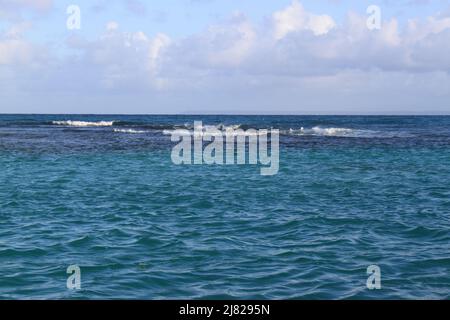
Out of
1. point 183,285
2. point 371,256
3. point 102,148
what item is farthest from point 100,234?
point 102,148

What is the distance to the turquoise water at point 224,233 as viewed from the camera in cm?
1133

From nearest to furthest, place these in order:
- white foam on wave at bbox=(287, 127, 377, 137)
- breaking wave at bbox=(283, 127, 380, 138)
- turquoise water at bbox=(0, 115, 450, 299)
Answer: turquoise water at bbox=(0, 115, 450, 299)
breaking wave at bbox=(283, 127, 380, 138)
white foam on wave at bbox=(287, 127, 377, 137)

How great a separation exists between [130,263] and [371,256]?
5.57 metres

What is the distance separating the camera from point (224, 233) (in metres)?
15.5

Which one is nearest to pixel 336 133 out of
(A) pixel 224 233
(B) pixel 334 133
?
(B) pixel 334 133

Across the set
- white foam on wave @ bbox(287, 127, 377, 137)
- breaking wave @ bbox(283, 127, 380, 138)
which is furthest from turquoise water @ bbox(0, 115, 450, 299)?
white foam on wave @ bbox(287, 127, 377, 137)

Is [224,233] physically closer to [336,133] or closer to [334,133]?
[334,133]

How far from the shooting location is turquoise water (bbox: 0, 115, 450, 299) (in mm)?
11328

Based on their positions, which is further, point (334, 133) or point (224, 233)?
point (334, 133)

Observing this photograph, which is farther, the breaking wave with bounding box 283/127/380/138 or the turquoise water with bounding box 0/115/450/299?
the breaking wave with bounding box 283/127/380/138

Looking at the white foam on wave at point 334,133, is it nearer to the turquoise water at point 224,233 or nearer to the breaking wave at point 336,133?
the breaking wave at point 336,133

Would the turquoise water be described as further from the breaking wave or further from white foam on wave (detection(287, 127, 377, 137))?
white foam on wave (detection(287, 127, 377, 137))

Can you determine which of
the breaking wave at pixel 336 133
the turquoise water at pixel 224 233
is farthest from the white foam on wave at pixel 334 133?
the turquoise water at pixel 224 233
